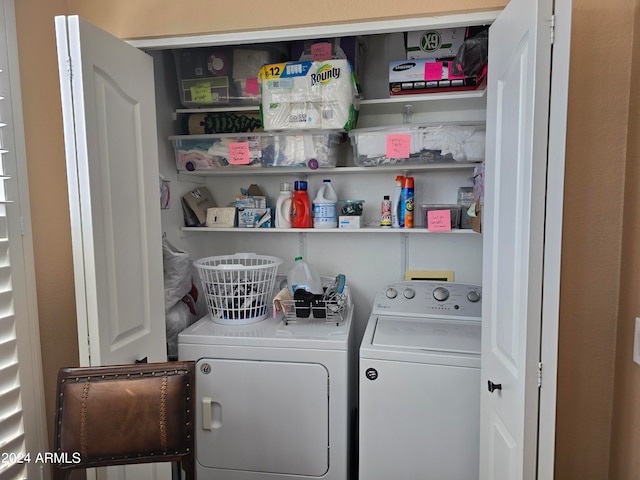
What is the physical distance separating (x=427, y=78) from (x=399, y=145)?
0.33m

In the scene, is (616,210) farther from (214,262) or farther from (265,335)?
(214,262)

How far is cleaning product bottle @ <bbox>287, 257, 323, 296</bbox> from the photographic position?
2064 millimetres

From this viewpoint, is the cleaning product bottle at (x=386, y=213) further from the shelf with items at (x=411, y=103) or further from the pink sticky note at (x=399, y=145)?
the shelf with items at (x=411, y=103)

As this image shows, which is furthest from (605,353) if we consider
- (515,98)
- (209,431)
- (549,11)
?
(209,431)

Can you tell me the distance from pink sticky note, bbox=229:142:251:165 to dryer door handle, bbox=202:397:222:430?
1137mm

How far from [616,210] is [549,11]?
2.22 ft

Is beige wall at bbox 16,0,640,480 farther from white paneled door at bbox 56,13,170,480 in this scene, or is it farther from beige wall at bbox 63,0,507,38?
white paneled door at bbox 56,13,170,480

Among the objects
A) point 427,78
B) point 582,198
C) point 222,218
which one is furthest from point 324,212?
point 582,198

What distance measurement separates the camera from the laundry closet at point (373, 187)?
0.99 metres

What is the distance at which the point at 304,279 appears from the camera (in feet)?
6.95

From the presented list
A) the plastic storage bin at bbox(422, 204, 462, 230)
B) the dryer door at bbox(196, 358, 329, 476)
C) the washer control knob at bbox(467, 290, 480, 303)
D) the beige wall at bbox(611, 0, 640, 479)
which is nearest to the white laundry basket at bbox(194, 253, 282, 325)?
the dryer door at bbox(196, 358, 329, 476)

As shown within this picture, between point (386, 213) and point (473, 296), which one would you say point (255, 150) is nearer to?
point (386, 213)

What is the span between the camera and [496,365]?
1284 millimetres

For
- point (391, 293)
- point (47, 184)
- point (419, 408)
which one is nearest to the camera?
point (47, 184)
